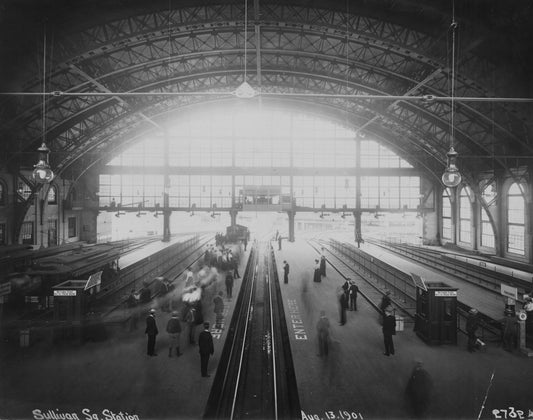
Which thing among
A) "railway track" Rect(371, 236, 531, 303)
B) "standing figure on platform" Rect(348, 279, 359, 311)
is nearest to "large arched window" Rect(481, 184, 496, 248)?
"railway track" Rect(371, 236, 531, 303)

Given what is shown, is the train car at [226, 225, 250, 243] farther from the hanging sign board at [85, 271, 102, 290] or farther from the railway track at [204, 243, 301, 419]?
the hanging sign board at [85, 271, 102, 290]

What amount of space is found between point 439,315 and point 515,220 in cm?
1886

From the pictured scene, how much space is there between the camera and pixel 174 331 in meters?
7.90

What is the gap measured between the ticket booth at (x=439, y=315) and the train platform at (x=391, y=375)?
0.26 meters

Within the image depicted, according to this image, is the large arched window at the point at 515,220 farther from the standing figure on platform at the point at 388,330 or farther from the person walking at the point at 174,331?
the person walking at the point at 174,331

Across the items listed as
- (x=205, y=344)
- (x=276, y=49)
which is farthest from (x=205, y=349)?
(x=276, y=49)

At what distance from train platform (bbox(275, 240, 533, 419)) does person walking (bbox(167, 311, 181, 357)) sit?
9.59 feet

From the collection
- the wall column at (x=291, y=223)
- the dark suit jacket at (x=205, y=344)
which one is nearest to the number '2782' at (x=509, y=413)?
the dark suit jacket at (x=205, y=344)

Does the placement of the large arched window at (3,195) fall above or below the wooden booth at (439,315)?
above

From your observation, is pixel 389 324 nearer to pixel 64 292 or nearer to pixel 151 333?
pixel 151 333

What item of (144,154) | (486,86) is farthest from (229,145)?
(486,86)

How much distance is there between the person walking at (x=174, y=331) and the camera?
7.84 m

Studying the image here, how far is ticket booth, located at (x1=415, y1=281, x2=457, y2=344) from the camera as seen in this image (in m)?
8.97

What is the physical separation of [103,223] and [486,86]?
35226 mm
